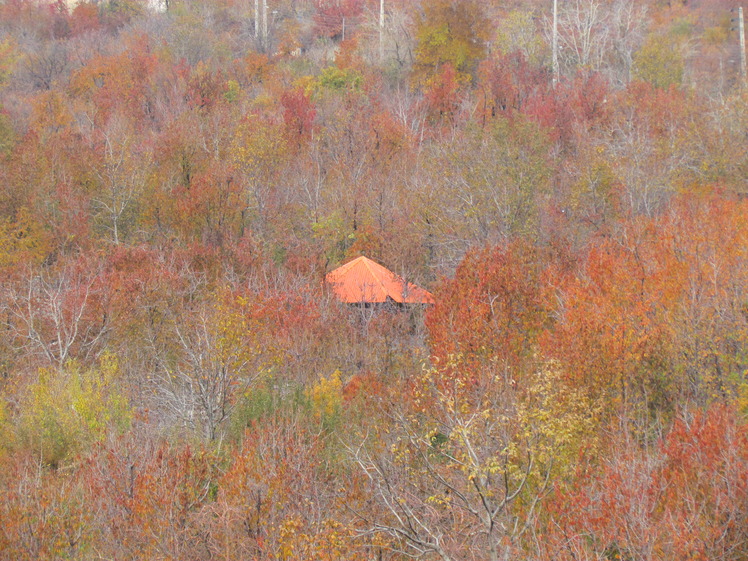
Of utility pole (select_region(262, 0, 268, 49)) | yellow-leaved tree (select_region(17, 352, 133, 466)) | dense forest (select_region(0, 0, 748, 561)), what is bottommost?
yellow-leaved tree (select_region(17, 352, 133, 466))

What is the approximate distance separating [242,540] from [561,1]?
198ft

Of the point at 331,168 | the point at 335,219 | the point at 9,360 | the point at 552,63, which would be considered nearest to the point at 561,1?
the point at 552,63

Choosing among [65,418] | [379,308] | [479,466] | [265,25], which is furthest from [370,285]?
[265,25]

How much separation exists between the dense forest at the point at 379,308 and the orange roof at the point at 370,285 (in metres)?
0.77

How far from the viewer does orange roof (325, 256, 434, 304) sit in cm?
2901

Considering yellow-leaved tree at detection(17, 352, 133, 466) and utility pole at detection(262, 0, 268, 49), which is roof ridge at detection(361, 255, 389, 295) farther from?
utility pole at detection(262, 0, 268, 49)

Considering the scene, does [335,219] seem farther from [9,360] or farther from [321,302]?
[9,360]

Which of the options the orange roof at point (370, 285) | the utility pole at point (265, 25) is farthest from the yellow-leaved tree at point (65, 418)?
the utility pole at point (265, 25)

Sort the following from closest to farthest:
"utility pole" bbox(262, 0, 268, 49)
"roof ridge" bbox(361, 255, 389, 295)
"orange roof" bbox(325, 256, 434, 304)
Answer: "orange roof" bbox(325, 256, 434, 304) < "roof ridge" bbox(361, 255, 389, 295) < "utility pole" bbox(262, 0, 268, 49)

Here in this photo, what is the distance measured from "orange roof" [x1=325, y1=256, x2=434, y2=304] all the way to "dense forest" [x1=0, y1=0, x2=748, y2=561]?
→ 0.77 m

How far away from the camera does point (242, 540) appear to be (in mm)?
13523

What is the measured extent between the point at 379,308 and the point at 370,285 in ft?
5.51

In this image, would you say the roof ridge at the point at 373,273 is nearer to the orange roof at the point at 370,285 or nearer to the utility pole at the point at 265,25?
the orange roof at the point at 370,285

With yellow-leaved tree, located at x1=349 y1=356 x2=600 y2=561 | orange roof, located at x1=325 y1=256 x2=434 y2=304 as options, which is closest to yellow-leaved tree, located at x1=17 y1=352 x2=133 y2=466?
yellow-leaved tree, located at x1=349 y1=356 x2=600 y2=561
